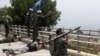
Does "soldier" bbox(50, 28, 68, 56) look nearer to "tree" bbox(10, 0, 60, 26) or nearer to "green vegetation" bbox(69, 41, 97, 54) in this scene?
"green vegetation" bbox(69, 41, 97, 54)

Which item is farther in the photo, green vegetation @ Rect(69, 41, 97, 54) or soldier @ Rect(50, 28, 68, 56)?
green vegetation @ Rect(69, 41, 97, 54)

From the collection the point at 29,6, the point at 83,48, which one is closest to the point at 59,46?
the point at 83,48

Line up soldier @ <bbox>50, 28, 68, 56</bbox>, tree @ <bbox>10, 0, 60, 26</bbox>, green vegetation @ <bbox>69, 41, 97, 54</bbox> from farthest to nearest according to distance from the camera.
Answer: tree @ <bbox>10, 0, 60, 26</bbox>
green vegetation @ <bbox>69, 41, 97, 54</bbox>
soldier @ <bbox>50, 28, 68, 56</bbox>

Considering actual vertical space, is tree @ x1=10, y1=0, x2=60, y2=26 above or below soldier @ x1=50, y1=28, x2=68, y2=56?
above

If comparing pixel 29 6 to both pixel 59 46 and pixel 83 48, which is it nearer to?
pixel 83 48

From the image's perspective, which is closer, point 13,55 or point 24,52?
point 13,55

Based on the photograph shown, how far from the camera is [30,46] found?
1677cm

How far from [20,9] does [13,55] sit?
109ft

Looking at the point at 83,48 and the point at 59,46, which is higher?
the point at 59,46

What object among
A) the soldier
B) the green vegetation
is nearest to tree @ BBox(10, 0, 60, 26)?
the green vegetation

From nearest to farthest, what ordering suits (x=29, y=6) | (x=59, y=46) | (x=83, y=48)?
(x=59, y=46)
(x=83, y=48)
(x=29, y=6)

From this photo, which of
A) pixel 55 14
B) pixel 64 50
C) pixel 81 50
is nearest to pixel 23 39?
pixel 81 50

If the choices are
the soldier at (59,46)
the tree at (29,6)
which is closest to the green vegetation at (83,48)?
the soldier at (59,46)

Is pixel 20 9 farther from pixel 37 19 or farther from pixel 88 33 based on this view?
pixel 88 33
